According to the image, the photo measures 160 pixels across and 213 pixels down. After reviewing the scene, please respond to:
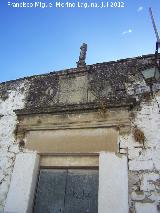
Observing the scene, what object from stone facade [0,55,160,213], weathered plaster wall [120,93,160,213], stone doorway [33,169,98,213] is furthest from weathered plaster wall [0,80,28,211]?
weathered plaster wall [120,93,160,213]

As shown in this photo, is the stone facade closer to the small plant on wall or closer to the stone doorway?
the small plant on wall

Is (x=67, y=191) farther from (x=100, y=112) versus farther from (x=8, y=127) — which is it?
(x=8, y=127)

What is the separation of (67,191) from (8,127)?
206 cm

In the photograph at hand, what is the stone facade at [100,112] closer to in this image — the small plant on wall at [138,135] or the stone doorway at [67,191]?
the small plant on wall at [138,135]

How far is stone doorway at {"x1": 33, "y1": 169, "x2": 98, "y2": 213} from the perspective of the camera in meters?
5.23

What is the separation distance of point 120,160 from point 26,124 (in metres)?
2.30

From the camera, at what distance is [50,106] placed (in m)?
6.07

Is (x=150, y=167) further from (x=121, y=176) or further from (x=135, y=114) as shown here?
(x=135, y=114)

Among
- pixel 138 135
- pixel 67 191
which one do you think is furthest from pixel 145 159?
pixel 67 191

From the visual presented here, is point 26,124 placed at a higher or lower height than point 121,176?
higher

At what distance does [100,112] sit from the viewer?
561 cm

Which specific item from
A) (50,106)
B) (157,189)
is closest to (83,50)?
(50,106)

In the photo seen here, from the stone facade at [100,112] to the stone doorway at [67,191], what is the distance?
0.64 m

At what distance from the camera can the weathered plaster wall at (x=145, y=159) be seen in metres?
4.64
